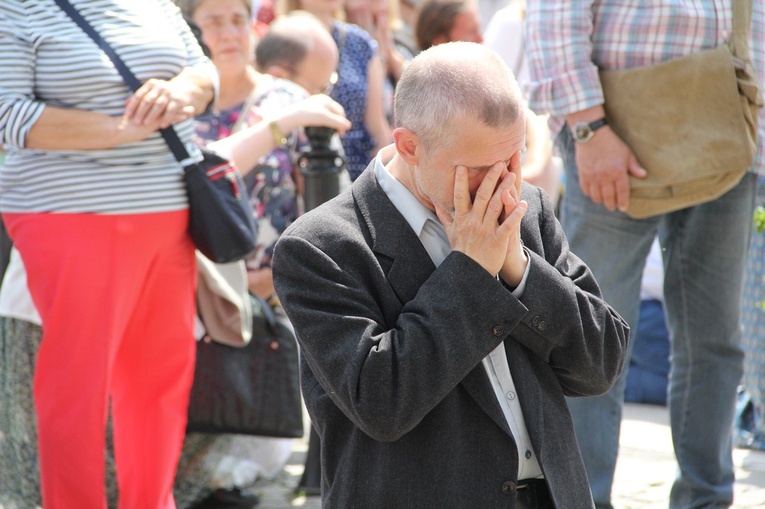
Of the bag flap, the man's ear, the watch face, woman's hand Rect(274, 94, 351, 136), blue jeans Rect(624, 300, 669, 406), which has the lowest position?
blue jeans Rect(624, 300, 669, 406)

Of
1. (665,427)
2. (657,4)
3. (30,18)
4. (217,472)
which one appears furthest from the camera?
(665,427)

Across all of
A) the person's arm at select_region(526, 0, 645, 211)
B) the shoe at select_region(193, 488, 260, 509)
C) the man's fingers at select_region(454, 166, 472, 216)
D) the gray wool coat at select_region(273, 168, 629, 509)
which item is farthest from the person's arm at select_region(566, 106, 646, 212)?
the shoe at select_region(193, 488, 260, 509)

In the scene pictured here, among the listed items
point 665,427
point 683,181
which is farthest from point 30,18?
point 665,427

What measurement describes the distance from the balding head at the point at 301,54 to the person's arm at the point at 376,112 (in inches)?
22.3

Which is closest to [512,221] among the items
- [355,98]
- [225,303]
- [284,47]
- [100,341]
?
[100,341]

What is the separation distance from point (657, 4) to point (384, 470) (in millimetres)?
1970

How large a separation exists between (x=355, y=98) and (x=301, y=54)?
2.12 ft

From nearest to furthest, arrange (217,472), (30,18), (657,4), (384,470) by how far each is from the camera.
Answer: (384,470)
(30,18)
(657,4)
(217,472)

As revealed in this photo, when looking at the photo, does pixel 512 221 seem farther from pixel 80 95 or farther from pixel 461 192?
pixel 80 95

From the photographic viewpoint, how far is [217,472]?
14.9 ft

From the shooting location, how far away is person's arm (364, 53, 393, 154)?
592 cm

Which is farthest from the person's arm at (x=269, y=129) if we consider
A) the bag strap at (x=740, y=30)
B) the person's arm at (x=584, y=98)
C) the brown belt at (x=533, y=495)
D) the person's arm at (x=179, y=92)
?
the brown belt at (x=533, y=495)

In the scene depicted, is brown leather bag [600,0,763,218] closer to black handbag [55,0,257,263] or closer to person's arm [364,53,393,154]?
black handbag [55,0,257,263]

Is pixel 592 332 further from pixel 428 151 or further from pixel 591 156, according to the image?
pixel 591 156
